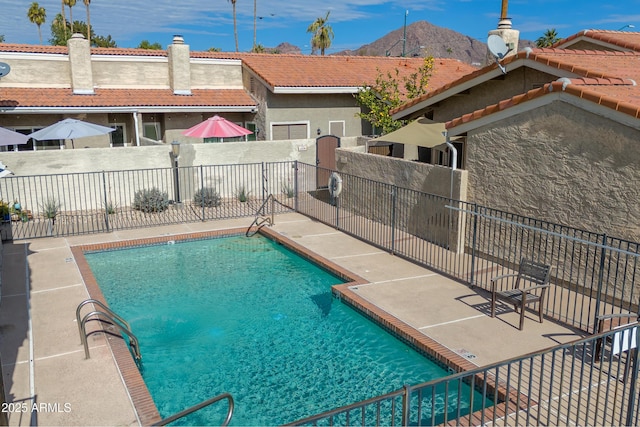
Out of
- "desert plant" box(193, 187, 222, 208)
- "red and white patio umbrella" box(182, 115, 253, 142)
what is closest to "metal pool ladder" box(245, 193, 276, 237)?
"desert plant" box(193, 187, 222, 208)

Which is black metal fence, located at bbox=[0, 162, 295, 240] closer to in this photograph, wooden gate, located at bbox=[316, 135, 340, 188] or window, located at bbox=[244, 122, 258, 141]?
wooden gate, located at bbox=[316, 135, 340, 188]

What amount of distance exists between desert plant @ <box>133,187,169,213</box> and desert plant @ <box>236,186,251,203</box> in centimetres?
276

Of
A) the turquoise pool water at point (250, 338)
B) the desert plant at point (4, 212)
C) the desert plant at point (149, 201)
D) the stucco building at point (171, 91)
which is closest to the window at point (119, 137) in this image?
the stucco building at point (171, 91)

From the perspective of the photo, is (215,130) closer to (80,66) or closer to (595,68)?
(80,66)

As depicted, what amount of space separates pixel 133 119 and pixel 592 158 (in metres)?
18.4

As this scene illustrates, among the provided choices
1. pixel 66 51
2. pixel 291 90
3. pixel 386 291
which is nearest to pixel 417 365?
pixel 386 291

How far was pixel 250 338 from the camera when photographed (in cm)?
998

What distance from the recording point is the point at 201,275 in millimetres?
13508

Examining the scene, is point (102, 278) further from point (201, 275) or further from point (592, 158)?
point (592, 158)

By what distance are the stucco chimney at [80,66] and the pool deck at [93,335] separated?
9.39 metres

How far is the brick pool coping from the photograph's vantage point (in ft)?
24.3

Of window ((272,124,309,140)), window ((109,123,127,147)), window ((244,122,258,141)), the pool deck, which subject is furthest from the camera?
window ((244,122,258,141))

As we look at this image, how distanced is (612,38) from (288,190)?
12.1 metres

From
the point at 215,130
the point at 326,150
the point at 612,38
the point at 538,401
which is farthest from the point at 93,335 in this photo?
the point at 612,38
